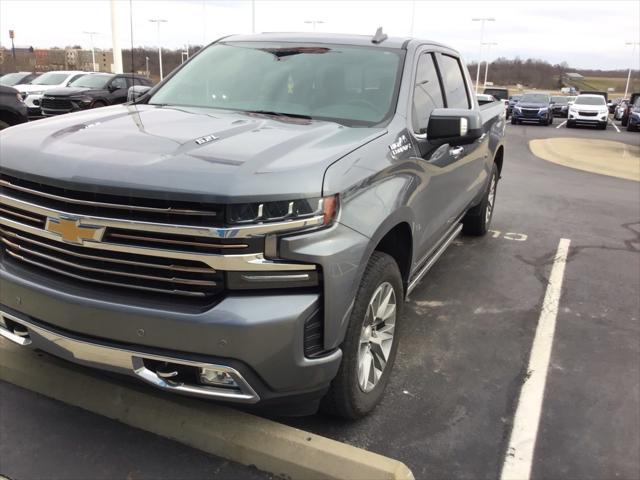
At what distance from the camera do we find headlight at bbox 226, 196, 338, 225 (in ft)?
7.21

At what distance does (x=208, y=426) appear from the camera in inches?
110

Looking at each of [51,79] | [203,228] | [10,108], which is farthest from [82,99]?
[203,228]

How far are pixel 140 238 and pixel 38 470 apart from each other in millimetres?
1250

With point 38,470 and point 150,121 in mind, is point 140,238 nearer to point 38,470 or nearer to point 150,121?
point 150,121

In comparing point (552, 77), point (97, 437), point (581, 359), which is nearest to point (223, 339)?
point (97, 437)

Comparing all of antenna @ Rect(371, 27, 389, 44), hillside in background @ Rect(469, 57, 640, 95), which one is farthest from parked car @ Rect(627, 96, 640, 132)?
hillside in background @ Rect(469, 57, 640, 95)

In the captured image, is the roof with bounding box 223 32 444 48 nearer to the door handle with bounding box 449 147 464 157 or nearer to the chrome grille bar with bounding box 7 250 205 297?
the door handle with bounding box 449 147 464 157

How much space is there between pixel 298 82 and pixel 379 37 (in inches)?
31.0

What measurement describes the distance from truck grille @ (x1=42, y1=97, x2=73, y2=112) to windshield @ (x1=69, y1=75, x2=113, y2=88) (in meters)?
1.79

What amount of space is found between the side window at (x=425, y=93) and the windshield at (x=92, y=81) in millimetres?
15778

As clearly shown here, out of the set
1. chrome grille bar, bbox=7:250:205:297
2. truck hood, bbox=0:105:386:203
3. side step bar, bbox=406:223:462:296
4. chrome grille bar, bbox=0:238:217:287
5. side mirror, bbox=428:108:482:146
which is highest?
side mirror, bbox=428:108:482:146

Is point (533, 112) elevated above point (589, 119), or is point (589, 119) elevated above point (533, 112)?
point (533, 112)

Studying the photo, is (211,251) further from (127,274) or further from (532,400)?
(532,400)

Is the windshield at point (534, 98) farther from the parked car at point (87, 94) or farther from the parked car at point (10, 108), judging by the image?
the parked car at point (10, 108)
